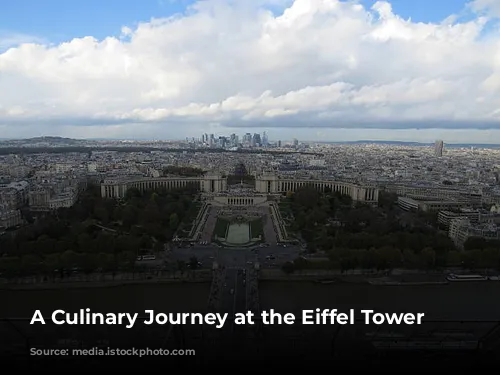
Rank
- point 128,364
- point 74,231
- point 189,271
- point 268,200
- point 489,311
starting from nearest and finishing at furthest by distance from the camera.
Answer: point 128,364 < point 489,311 < point 189,271 < point 74,231 < point 268,200

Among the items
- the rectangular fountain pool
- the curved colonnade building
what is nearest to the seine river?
the rectangular fountain pool

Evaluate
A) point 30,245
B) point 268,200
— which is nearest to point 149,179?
point 268,200

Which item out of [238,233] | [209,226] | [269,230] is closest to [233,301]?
[238,233]

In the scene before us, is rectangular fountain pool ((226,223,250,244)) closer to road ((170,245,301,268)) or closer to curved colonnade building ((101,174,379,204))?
road ((170,245,301,268))

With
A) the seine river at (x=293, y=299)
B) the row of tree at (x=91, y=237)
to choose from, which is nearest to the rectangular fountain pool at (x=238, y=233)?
the row of tree at (x=91, y=237)

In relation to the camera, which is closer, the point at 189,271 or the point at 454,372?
the point at 454,372

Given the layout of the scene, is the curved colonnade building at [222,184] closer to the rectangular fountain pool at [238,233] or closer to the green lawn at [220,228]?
the green lawn at [220,228]

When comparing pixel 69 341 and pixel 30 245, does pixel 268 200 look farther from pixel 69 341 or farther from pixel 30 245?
pixel 69 341
